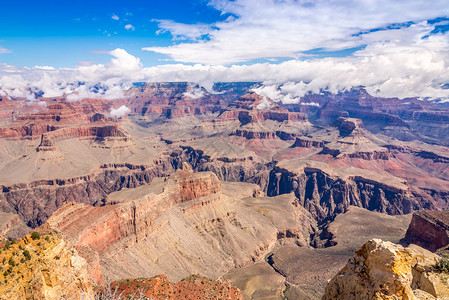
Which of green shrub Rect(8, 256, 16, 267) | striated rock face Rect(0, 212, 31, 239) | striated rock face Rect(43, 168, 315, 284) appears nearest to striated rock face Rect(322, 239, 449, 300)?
green shrub Rect(8, 256, 16, 267)

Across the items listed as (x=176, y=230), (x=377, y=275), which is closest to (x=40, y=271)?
(x=377, y=275)

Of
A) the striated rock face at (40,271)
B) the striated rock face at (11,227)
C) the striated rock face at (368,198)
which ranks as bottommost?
the striated rock face at (368,198)

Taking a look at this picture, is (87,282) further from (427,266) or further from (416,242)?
(416,242)

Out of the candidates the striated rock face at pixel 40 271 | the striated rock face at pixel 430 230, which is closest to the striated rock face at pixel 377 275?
the striated rock face at pixel 40 271

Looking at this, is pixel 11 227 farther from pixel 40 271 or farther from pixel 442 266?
pixel 442 266

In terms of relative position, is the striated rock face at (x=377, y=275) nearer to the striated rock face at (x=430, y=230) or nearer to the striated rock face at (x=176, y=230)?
the striated rock face at (x=176, y=230)

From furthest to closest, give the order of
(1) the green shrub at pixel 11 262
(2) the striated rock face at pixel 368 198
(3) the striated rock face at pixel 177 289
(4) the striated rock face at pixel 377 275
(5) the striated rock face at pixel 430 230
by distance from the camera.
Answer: (2) the striated rock face at pixel 368 198 → (5) the striated rock face at pixel 430 230 → (3) the striated rock face at pixel 177 289 → (1) the green shrub at pixel 11 262 → (4) the striated rock face at pixel 377 275

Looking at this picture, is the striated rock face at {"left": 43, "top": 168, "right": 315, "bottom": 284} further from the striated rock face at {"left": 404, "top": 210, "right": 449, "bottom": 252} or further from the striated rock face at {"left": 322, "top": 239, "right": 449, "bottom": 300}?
the striated rock face at {"left": 322, "top": 239, "right": 449, "bottom": 300}
